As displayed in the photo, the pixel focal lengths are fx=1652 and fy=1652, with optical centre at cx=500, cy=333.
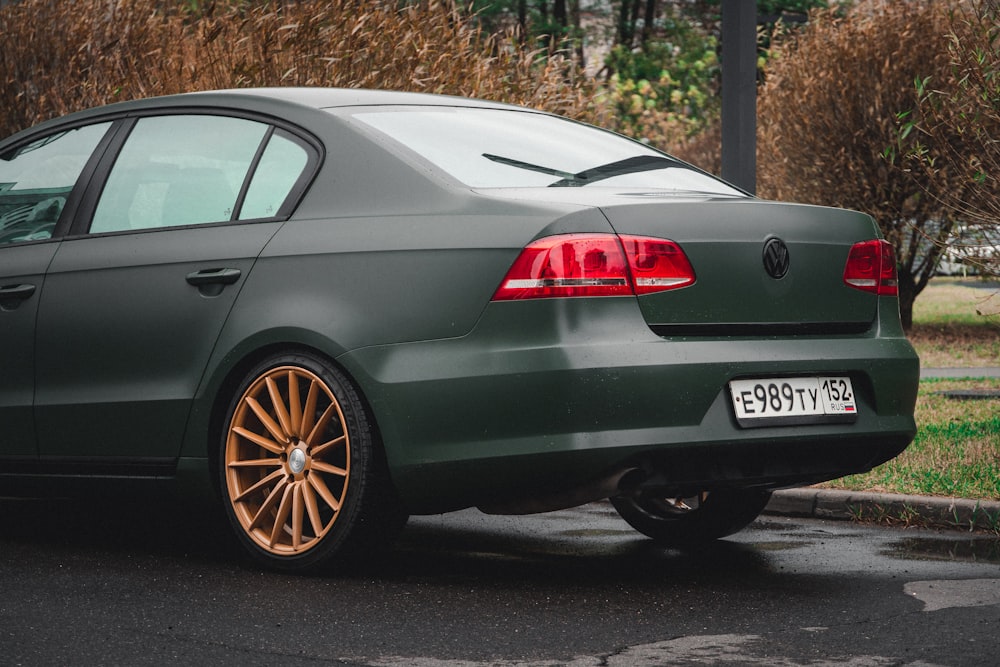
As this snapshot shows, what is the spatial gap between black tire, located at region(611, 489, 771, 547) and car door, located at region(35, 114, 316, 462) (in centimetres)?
182

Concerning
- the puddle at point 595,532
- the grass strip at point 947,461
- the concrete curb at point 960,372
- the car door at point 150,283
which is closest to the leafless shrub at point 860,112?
the concrete curb at point 960,372

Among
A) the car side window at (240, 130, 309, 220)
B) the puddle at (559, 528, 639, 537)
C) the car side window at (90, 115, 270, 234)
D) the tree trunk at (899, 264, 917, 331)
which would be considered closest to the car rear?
the car side window at (240, 130, 309, 220)

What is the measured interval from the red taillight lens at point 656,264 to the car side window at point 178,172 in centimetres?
152

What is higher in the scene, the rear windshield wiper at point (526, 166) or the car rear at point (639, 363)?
the rear windshield wiper at point (526, 166)

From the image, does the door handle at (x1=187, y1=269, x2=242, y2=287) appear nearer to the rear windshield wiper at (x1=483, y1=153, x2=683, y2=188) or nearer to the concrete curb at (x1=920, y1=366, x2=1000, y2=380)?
the rear windshield wiper at (x1=483, y1=153, x2=683, y2=188)

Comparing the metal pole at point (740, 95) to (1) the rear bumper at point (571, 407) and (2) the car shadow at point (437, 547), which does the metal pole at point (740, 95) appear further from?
(1) the rear bumper at point (571, 407)

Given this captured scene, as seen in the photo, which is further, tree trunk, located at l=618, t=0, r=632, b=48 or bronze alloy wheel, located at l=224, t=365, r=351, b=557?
tree trunk, located at l=618, t=0, r=632, b=48

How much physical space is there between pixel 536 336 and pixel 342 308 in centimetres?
69

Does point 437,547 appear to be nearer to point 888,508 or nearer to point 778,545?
point 778,545

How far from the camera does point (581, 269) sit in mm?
4875

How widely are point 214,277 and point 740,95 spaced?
11.9ft

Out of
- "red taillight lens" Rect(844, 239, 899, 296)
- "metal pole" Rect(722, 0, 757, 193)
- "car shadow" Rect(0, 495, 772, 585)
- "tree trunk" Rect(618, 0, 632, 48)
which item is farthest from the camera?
"tree trunk" Rect(618, 0, 632, 48)

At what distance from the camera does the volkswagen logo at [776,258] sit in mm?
5176

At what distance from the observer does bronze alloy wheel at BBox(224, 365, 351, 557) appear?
533 centimetres
